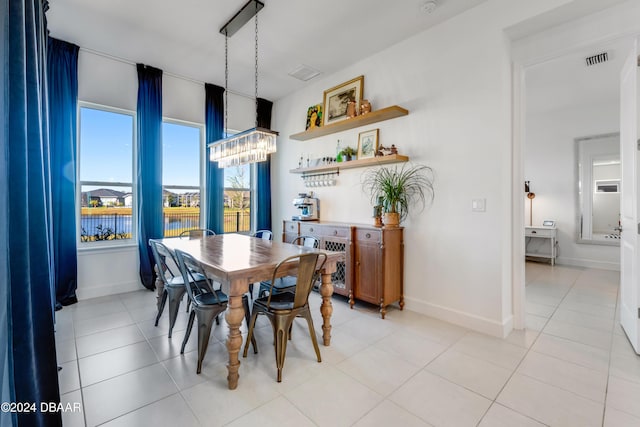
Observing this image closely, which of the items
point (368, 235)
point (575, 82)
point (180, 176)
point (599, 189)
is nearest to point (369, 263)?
point (368, 235)

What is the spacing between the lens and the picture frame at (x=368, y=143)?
3.85 m

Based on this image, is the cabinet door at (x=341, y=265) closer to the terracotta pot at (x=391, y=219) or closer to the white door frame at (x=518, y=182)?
the terracotta pot at (x=391, y=219)

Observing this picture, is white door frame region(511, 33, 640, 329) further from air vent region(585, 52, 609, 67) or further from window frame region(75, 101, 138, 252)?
window frame region(75, 101, 138, 252)

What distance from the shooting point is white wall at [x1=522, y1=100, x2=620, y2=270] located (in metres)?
5.36

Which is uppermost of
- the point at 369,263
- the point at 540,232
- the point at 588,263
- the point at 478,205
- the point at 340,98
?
the point at 340,98

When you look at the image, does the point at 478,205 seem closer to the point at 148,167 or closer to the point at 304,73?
the point at 304,73

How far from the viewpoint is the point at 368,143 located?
12.9 ft

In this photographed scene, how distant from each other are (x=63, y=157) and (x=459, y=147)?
457cm

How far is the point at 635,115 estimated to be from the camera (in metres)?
2.47

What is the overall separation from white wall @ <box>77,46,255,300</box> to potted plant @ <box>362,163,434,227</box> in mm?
3415

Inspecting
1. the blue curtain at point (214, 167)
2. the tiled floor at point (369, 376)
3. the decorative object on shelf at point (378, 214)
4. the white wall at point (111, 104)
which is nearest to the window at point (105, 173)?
the white wall at point (111, 104)

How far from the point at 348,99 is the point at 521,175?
2.37 meters

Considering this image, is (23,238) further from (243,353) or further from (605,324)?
(605,324)

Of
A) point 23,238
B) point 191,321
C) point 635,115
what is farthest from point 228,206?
point 635,115
